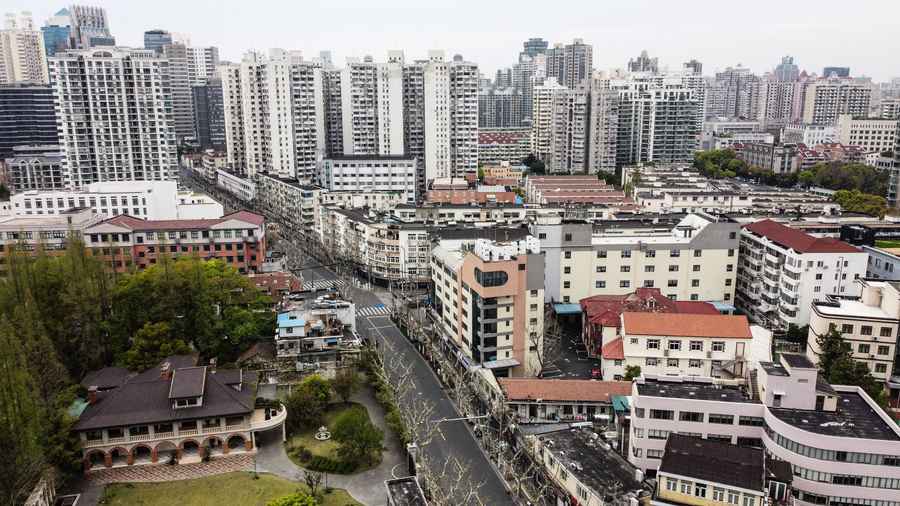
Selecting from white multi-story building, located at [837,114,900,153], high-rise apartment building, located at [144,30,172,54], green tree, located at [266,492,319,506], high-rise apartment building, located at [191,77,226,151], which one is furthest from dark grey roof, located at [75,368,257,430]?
high-rise apartment building, located at [144,30,172,54]

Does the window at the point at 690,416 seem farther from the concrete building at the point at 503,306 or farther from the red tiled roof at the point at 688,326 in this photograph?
the concrete building at the point at 503,306

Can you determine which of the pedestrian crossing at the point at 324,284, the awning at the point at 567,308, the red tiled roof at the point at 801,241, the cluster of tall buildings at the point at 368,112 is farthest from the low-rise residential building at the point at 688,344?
the cluster of tall buildings at the point at 368,112

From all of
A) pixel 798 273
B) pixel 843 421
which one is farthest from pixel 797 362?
pixel 798 273

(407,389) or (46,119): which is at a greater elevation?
(46,119)

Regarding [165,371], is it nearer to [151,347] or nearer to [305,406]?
[151,347]

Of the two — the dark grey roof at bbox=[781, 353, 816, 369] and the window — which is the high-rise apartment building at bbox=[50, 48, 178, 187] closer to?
the window

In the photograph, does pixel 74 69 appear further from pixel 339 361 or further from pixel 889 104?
pixel 889 104

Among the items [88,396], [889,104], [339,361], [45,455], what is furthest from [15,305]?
[889,104]
